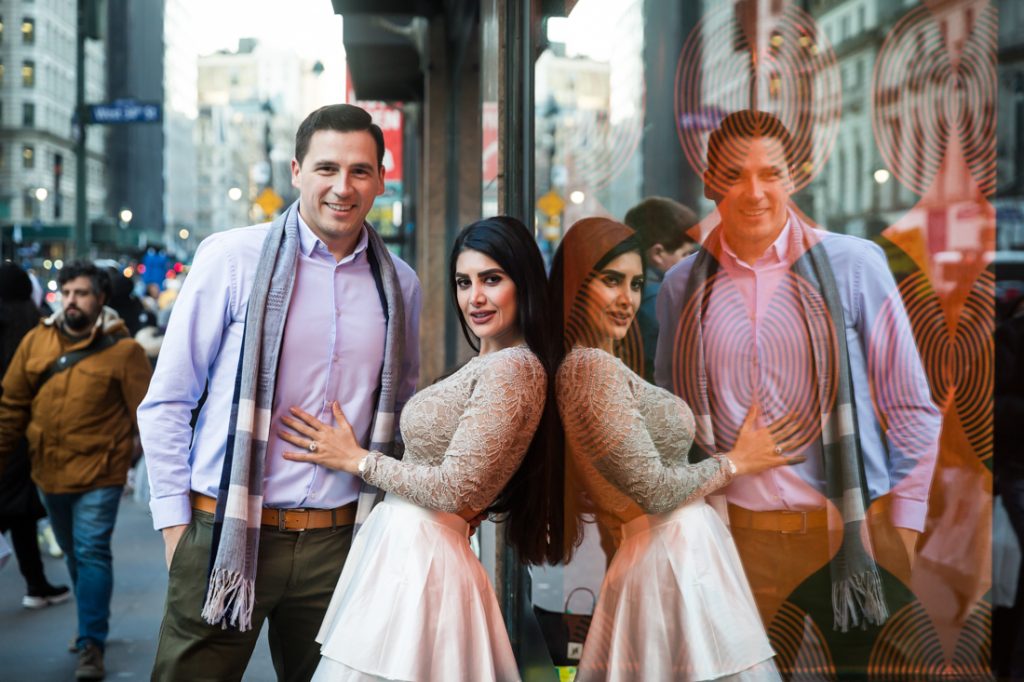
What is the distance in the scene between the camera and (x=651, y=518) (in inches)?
122

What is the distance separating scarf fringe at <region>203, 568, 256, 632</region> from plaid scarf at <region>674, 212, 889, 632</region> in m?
1.31

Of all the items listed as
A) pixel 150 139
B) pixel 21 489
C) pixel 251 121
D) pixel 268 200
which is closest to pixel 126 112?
pixel 268 200

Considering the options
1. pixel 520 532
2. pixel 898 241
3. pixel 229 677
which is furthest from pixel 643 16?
pixel 229 677

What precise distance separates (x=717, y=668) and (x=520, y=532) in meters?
0.66

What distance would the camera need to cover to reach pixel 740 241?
131 inches

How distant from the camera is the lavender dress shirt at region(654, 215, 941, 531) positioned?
323 cm

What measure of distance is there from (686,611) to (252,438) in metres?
1.23

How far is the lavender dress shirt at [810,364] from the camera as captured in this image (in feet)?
10.6

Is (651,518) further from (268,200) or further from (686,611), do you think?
(268,200)

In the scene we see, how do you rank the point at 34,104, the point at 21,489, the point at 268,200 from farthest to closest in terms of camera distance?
1. the point at 34,104
2. the point at 268,200
3. the point at 21,489

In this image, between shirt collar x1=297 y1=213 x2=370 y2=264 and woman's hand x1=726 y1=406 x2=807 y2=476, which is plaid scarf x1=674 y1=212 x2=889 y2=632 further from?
shirt collar x1=297 y1=213 x2=370 y2=264

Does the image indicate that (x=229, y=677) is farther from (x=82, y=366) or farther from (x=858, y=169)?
(x=82, y=366)

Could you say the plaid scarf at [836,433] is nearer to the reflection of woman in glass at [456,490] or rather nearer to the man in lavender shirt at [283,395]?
the reflection of woman in glass at [456,490]

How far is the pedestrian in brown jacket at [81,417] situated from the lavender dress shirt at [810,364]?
3.31 meters
